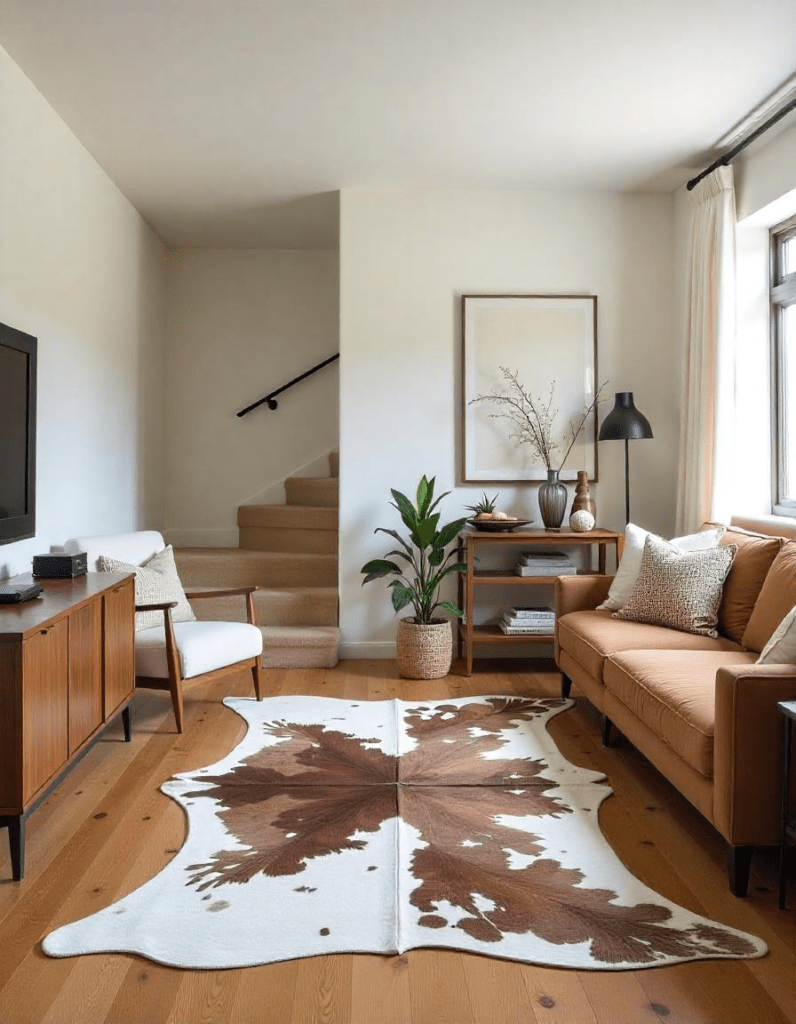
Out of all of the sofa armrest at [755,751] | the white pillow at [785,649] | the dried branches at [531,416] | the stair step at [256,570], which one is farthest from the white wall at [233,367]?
the sofa armrest at [755,751]

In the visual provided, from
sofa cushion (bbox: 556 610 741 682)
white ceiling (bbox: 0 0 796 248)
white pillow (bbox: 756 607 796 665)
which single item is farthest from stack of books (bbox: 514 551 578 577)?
white pillow (bbox: 756 607 796 665)

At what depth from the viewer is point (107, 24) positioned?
10.2 ft

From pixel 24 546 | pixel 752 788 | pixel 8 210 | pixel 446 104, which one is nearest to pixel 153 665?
pixel 24 546

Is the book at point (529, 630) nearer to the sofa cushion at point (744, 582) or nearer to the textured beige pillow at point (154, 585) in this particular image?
the sofa cushion at point (744, 582)

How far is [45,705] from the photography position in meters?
2.48

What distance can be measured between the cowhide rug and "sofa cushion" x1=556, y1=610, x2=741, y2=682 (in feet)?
1.31

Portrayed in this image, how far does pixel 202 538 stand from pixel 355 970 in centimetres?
457

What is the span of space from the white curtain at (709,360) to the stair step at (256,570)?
2181 mm

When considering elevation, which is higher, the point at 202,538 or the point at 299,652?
the point at 202,538

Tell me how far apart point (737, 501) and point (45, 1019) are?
12.2 feet

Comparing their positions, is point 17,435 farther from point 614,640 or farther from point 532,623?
point 532,623

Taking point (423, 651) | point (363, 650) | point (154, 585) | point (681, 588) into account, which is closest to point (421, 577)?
point (423, 651)

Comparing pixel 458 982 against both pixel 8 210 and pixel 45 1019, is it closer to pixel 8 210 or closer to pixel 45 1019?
pixel 45 1019

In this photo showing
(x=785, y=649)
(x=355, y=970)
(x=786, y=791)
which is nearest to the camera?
(x=355, y=970)
